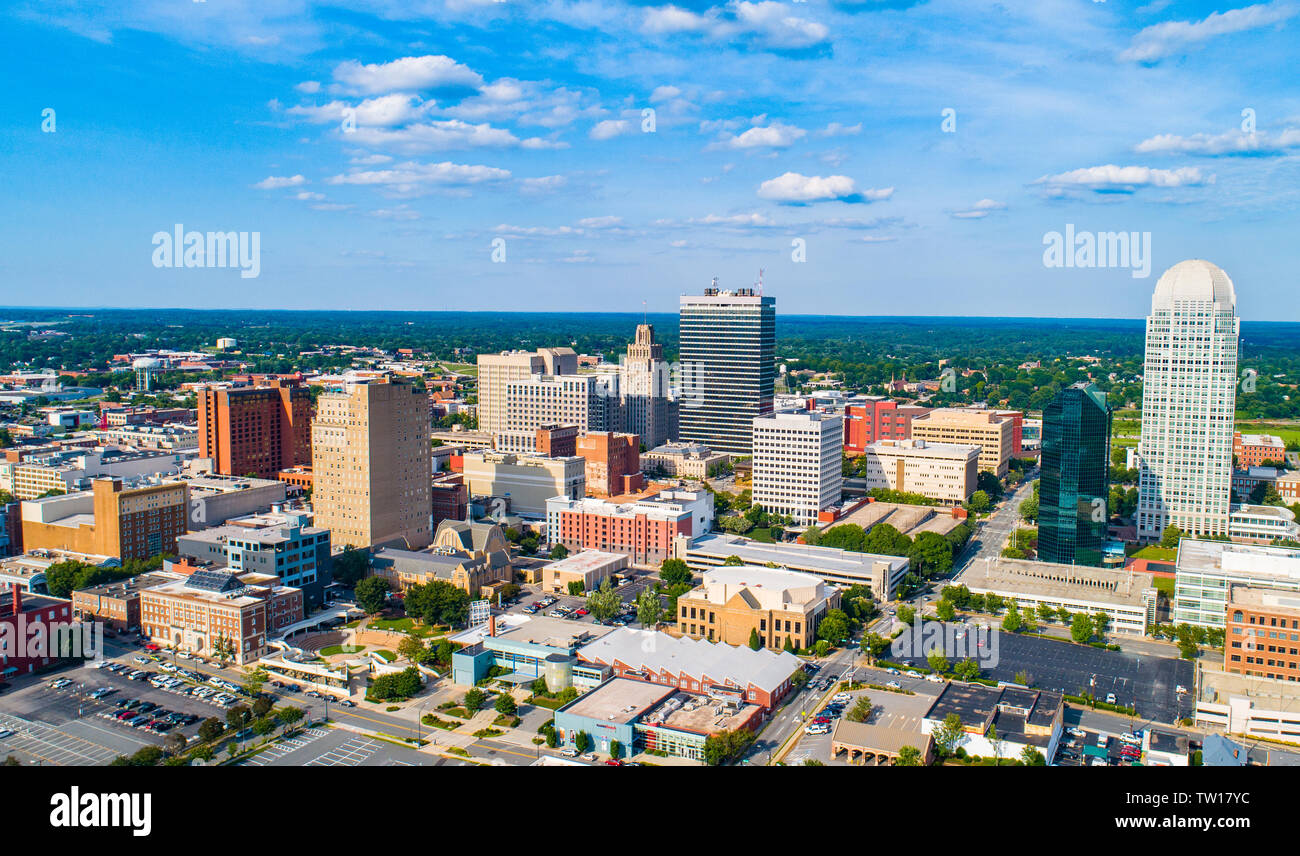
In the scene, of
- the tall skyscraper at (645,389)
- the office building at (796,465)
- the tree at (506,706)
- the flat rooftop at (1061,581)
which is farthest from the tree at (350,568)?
the tall skyscraper at (645,389)

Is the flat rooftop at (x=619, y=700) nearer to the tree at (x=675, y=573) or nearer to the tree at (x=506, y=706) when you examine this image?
the tree at (x=506, y=706)

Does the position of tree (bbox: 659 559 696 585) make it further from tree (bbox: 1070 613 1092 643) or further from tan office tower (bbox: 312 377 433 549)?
tree (bbox: 1070 613 1092 643)

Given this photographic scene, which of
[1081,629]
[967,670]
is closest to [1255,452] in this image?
[1081,629]

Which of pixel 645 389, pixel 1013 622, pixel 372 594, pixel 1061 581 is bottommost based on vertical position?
pixel 1013 622

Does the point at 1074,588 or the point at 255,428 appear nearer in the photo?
the point at 1074,588

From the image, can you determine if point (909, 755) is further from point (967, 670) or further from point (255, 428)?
point (255, 428)
